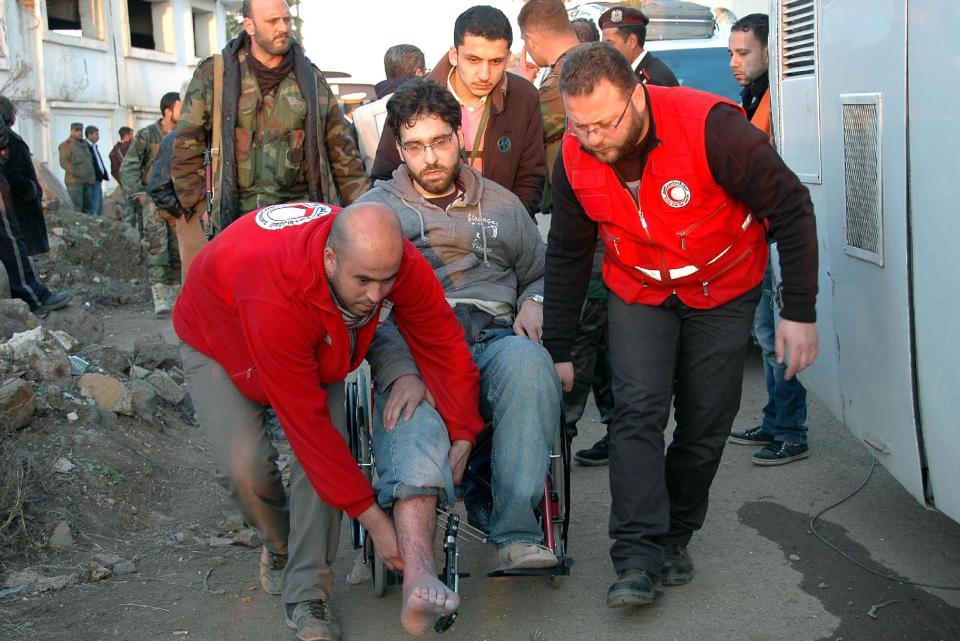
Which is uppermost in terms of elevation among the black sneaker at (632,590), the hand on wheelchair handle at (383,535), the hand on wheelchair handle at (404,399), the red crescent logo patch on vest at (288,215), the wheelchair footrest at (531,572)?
the red crescent logo patch on vest at (288,215)

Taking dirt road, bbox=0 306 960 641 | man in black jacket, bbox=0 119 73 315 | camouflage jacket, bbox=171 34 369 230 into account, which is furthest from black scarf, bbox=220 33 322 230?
man in black jacket, bbox=0 119 73 315

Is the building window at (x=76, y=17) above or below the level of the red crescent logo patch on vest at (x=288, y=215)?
above

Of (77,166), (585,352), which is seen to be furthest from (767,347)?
(77,166)

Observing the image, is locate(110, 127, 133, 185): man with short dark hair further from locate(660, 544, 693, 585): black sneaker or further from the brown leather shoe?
locate(660, 544, 693, 585): black sneaker

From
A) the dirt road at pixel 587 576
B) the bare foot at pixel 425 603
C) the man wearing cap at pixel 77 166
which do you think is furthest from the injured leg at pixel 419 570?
the man wearing cap at pixel 77 166

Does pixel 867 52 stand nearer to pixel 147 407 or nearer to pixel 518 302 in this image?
pixel 518 302

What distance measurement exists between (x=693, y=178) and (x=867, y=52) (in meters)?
0.83

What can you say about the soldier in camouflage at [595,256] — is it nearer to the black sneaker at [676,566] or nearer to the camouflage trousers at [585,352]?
the camouflage trousers at [585,352]

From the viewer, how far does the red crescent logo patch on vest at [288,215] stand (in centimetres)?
362

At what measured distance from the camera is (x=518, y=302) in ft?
14.4

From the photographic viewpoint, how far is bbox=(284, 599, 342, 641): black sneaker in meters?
3.64

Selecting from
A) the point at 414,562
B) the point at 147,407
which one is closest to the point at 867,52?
the point at 414,562

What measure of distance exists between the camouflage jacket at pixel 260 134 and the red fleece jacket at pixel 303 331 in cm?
210

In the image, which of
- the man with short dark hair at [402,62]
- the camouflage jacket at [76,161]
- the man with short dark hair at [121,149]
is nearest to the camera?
the man with short dark hair at [402,62]
